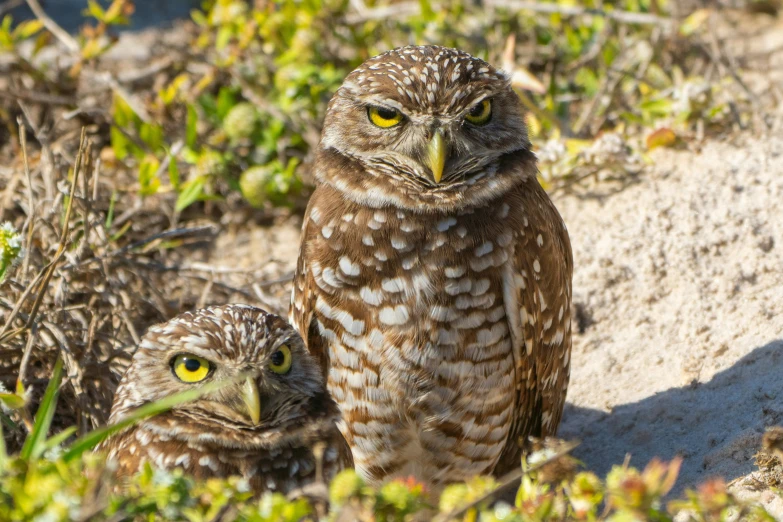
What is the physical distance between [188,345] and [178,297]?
5.51ft

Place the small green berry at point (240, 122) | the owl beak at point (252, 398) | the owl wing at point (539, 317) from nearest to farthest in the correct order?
the owl beak at point (252, 398)
the owl wing at point (539, 317)
the small green berry at point (240, 122)

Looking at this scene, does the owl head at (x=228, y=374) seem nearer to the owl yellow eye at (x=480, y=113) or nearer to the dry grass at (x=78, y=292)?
the dry grass at (x=78, y=292)

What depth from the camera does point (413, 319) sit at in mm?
2863

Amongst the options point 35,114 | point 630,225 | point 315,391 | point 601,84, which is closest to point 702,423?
point 630,225

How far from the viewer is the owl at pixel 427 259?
2852 millimetres

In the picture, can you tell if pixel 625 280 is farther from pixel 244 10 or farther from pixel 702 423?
pixel 244 10

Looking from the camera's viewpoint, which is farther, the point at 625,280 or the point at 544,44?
the point at 544,44

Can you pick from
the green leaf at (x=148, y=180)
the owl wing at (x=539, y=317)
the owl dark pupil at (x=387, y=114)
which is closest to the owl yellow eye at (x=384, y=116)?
the owl dark pupil at (x=387, y=114)

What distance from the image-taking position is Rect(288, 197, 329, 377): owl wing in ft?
A: 9.80

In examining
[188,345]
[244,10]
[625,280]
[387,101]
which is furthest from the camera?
[244,10]

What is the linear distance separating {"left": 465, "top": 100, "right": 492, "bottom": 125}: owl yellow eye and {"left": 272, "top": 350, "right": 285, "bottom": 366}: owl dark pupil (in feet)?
2.96

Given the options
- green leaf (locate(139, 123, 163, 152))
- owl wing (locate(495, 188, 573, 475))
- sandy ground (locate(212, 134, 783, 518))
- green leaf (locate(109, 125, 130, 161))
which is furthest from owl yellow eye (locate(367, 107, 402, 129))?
green leaf (locate(109, 125, 130, 161))

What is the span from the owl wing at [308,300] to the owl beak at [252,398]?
595 mm

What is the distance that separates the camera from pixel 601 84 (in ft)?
15.7
